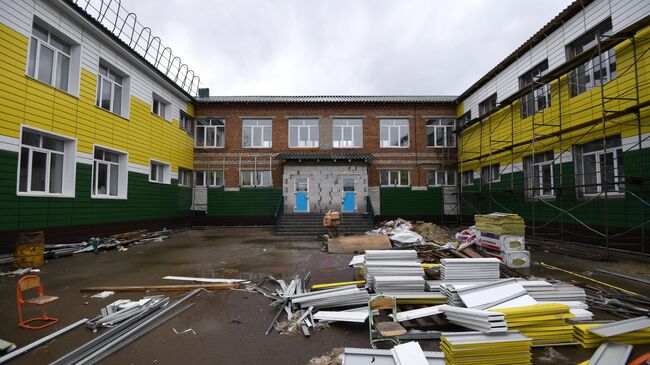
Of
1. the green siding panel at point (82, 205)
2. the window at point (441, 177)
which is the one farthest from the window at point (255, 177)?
the window at point (441, 177)

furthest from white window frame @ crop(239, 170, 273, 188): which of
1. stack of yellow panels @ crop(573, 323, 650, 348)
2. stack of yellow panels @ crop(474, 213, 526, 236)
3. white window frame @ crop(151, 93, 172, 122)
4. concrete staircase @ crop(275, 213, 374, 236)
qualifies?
stack of yellow panels @ crop(573, 323, 650, 348)

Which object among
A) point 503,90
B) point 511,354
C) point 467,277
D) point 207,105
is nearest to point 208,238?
point 207,105

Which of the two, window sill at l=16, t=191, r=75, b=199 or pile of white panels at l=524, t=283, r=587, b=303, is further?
window sill at l=16, t=191, r=75, b=199

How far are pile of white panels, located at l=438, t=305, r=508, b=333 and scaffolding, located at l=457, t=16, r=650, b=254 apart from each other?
7315 mm

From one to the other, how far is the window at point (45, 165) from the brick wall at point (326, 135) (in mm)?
8771

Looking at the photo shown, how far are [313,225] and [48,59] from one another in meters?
12.2

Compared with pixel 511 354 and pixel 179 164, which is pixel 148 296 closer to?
pixel 511 354

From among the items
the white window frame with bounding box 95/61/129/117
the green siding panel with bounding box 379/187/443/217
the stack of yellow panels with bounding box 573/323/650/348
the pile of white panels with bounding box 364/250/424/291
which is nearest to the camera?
the stack of yellow panels with bounding box 573/323/650/348

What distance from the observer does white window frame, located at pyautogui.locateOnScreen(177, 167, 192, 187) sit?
17458 millimetres

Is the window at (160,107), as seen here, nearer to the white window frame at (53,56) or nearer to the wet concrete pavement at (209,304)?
the white window frame at (53,56)

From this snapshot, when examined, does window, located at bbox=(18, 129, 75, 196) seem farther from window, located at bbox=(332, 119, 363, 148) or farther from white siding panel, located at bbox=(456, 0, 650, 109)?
white siding panel, located at bbox=(456, 0, 650, 109)

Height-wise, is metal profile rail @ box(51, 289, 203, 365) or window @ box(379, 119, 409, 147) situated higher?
window @ box(379, 119, 409, 147)

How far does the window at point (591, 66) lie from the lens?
30.1ft

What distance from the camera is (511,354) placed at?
124 inches
